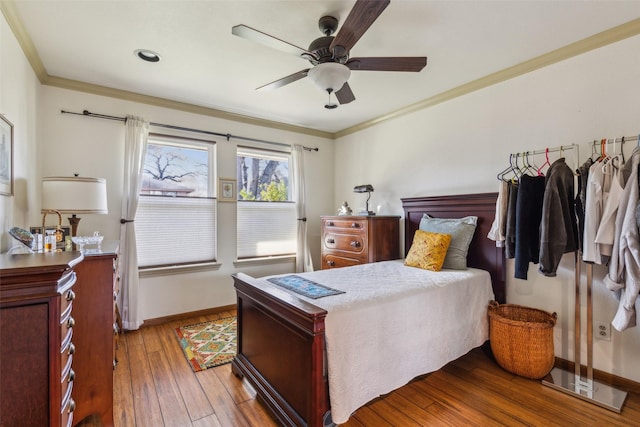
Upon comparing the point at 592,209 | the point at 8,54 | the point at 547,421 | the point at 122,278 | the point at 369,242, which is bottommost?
the point at 547,421

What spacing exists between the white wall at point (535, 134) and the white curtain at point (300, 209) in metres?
1.23

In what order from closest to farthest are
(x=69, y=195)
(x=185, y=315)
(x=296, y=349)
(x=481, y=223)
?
(x=296, y=349)
(x=69, y=195)
(x=481, y=223)
(x=185, y=315)

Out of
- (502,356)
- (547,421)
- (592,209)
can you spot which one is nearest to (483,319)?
(502,356)

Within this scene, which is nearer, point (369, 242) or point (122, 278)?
point (122, 278)

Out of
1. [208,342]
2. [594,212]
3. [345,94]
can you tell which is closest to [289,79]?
[345,94]

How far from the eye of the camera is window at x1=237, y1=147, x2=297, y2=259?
13.0 ft

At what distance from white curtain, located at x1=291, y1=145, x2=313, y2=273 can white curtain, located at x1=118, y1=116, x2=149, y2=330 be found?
194 cm

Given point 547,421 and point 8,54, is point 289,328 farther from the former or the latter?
point 8,54

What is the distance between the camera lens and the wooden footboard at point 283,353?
1490 mm

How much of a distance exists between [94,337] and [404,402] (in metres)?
1.94

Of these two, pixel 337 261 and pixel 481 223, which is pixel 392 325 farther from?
pixel 337 261

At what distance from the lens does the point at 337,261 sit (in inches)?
146

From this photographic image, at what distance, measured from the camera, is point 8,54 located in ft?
6.22

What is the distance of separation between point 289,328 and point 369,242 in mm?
1804
